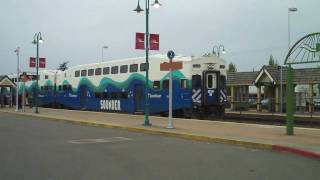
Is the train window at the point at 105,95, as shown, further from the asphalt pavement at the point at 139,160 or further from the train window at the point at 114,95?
the asphalt pavement at the point at 139,160

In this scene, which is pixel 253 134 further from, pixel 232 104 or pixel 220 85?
pixel 232 104

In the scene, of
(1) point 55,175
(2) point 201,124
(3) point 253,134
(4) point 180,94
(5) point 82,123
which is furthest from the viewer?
(4) point 180,94

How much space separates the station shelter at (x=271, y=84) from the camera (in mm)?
44875

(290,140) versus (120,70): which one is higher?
(120,70)

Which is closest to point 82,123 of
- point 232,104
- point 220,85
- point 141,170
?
point 220,85

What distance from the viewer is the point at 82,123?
28047 millimetres

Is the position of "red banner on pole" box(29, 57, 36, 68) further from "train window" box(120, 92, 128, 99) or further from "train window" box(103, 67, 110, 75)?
"train window" box(120, 92, 128, 99)

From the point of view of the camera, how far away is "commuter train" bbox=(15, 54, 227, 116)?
3156cm

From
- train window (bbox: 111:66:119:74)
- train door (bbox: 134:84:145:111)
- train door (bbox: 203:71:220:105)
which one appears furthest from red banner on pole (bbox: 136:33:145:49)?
train window (bbox: 111:66:119:74)

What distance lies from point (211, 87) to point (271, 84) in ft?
57.6

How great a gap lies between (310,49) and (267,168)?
695 centimetres

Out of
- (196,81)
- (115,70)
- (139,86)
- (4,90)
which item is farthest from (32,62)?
(196,81)

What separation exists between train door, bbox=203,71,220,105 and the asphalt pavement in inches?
469

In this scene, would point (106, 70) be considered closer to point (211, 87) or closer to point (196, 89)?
point (196, 89)
